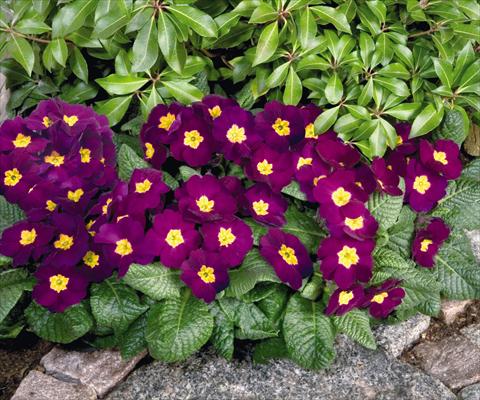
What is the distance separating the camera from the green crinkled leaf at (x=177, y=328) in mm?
2049

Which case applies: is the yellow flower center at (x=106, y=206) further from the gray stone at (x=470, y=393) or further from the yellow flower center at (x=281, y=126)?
the gray stone at (x=470, y=393)

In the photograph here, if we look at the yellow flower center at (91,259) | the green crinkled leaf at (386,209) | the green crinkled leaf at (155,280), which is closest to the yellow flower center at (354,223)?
the green crinkled leaf at (386,209)

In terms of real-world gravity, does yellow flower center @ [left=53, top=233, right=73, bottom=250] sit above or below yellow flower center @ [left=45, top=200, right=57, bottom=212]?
below

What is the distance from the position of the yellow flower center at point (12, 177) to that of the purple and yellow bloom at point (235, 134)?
2.09 ft

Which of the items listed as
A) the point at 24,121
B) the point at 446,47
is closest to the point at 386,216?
the point at 446,47

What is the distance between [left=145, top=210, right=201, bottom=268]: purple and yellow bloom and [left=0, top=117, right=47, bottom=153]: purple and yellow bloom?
18.6 inches

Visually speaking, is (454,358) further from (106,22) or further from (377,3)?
(106,22)

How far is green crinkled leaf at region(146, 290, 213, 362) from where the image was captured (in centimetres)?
205

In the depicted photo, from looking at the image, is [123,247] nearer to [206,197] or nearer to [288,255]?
[206,197]

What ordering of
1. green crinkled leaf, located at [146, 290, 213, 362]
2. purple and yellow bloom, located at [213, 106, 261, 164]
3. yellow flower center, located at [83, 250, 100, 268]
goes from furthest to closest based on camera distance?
purple and yellow bloom, located at [213, 106, 261, 164]
yellow flower center, located at [83, 250, 100, 268]
green crinkled leaf, located at [146, 290, 213, 362]

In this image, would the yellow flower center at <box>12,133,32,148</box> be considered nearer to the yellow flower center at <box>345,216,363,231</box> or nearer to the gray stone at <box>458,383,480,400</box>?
the yellow flower center at <box>345,216,363,231</box>

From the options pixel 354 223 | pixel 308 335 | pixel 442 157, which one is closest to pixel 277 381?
pixel 308 335

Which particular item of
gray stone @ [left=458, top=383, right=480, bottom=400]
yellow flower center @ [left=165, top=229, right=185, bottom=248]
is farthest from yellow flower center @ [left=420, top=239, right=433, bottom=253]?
yellow flower center @ [left=165, top=229, right=185, bottom=248]

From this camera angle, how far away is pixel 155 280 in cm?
211
